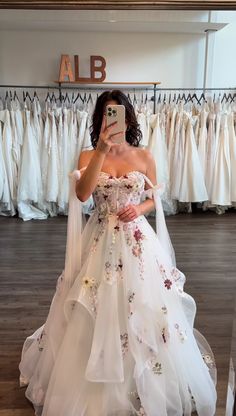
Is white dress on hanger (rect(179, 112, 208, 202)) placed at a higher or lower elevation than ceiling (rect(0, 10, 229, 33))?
lower

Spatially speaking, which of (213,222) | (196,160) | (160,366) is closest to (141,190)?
(160,366)

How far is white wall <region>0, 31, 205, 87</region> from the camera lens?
2.42 meters

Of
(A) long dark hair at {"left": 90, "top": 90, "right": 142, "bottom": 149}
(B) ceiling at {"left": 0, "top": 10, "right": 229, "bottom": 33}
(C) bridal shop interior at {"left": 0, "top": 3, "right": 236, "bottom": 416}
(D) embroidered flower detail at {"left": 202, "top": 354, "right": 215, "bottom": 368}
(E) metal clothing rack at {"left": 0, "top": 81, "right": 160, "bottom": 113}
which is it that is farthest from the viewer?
(E) metal clothing rack at {"left": 0, "top": 81, "right": 160, "bottom": 113}

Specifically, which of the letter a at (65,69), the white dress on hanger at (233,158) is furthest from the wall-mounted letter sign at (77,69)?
the white dress on hanger at (233,158)

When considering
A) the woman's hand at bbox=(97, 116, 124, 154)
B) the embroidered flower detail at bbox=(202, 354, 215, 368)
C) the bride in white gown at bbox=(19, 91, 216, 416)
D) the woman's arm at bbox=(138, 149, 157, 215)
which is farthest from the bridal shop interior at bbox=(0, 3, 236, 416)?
the woman's hand at bbox=(97, 116, 124, 154)

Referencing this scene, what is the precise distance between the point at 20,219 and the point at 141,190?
5.69 feet

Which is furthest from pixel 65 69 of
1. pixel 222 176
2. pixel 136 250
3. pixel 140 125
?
pixel 136 250

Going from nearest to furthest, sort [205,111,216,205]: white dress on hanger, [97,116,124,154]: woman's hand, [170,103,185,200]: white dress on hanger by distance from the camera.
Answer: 1. [97,116,124,154]: woman's hand
2. [205,111,216,205]: white dress on hanger
3. [170,103,185,200]: white dress on hanger

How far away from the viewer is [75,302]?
3.76 ft

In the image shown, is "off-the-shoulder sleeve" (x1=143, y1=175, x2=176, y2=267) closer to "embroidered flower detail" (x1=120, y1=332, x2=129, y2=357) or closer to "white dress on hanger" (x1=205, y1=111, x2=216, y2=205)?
"embroidered flower detail" (x1=120, y1=332, x2=129, y2=357)

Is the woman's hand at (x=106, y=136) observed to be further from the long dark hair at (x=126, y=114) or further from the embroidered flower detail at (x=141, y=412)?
the embroidered flower detail at (x=141, y=412)

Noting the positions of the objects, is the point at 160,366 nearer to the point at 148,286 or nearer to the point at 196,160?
the point at 148,286

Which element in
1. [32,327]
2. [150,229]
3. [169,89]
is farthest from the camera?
[169,89]

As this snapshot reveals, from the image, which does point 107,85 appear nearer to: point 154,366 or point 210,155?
point 210,155
